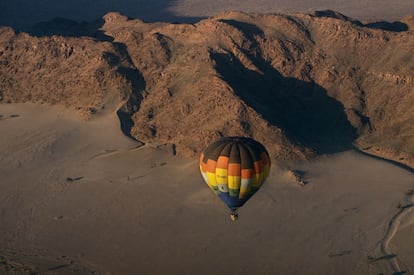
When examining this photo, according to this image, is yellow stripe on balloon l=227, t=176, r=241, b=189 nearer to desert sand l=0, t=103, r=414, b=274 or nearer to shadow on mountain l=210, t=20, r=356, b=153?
desert sand l=0, t=103, r=414, b=274

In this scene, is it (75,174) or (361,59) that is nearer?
(75,174)

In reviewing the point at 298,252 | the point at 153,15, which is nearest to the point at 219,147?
the point at 298,252

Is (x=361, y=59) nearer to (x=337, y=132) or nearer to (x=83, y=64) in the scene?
(x=337, y=132)

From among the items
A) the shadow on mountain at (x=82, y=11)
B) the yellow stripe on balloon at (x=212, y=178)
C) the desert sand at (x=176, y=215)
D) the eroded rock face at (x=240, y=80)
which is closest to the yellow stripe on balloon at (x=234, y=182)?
the yellow stripe on balloon at (x=212, y=178)

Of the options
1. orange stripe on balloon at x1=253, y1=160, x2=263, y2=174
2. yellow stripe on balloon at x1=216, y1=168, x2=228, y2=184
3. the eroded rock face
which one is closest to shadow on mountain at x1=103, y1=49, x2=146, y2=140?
the eroded rock face

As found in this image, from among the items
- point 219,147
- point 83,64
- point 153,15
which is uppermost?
point 219,147

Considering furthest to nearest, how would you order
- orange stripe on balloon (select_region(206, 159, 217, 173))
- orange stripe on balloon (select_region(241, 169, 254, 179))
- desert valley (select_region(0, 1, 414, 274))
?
1. desert valley (select_region(0, 1, 414, 274))
2. orange stripe on balloon (select_region(206, 159, 217, 173))
3. orange stripe on balloon (select_region(241, 169, 254, 179))

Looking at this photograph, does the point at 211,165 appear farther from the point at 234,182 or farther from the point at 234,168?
the point at 234,182

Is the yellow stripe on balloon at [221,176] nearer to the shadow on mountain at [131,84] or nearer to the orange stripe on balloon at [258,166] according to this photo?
the orange stripe on balloon at [258,166]
